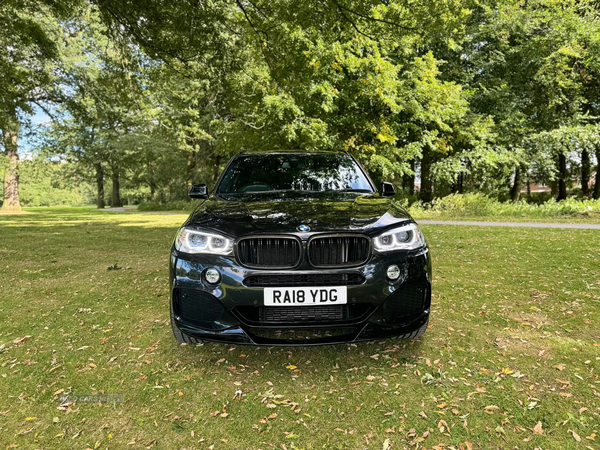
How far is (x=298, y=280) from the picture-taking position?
2566 mm

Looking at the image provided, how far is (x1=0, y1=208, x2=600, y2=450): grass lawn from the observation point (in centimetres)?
211

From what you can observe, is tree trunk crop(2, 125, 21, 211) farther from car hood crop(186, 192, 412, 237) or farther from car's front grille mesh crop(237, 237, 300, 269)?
car's front grille mesh crop(237, 237, 300, 269)

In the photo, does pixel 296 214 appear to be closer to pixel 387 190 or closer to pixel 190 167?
pixel 387 190

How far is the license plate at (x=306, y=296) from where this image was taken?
254cm

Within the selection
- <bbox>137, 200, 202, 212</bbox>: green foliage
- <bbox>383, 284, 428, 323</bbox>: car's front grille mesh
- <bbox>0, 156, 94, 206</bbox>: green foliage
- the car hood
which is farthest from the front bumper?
<bbox>0, 156, 94, 206</bbox>: green foliage

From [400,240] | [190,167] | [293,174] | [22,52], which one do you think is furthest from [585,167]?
[22,52]

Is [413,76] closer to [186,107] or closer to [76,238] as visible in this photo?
[76,238]

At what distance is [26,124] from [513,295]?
59.1 ft

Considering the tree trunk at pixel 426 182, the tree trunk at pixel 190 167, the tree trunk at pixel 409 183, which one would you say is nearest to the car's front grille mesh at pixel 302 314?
the tree trunk at pixel 426 182

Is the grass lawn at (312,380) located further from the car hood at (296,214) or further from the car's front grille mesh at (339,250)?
the car hood at (296,214)

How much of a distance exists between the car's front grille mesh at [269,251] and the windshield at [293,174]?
1292 millimetres

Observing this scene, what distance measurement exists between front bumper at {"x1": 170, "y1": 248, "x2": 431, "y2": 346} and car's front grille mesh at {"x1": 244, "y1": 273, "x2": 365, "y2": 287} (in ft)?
0.07

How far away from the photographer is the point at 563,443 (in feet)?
6.59

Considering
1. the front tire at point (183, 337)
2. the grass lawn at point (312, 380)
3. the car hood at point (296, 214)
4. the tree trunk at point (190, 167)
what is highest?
the tree trunk at point (190, 167)
